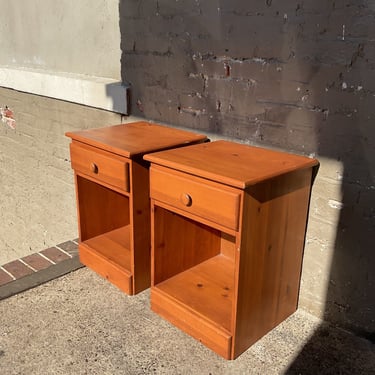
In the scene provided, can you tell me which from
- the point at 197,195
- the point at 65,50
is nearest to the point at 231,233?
the point at 197,195

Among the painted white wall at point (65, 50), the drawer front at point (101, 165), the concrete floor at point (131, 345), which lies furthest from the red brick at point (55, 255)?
the painted white wall at point (65, 50)

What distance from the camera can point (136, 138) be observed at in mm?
2293

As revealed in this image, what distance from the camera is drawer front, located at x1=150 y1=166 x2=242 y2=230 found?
1659mm

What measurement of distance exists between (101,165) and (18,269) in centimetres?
82

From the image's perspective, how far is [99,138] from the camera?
2.28 meters

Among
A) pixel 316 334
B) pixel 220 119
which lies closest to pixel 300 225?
pixel 316 334

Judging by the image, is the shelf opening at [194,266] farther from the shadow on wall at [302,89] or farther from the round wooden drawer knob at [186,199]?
the shadow on wall at [302,89]

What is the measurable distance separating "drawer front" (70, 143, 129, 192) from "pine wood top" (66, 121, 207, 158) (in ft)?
0.14

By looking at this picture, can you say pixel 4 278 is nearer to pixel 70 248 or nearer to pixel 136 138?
pixel 70 248

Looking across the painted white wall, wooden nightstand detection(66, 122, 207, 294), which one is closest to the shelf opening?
wooden nightstand detection(66, 122, 207, 294)

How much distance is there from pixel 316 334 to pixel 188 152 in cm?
98

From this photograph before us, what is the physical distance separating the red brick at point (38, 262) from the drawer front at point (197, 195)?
0.96 metres

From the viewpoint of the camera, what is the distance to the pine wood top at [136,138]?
211 cm

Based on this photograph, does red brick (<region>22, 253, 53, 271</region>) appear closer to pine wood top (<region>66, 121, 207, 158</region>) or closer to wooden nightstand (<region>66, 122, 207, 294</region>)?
wooden nightstand (<region>66, 122, 207, 294</region>)
